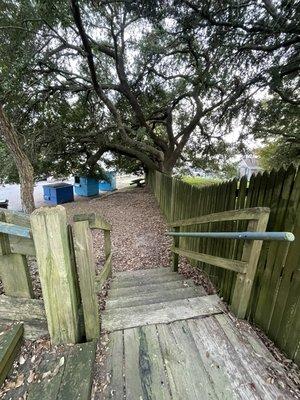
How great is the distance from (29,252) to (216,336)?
152 cm

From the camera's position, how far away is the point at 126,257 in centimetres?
496

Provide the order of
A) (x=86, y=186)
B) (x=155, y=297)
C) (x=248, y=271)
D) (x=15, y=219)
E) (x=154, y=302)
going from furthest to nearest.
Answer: (x=86, y=186) → (x=155, y=297) → (x=154, y=302) → (x=248, y=271) → (x=15, y=219)

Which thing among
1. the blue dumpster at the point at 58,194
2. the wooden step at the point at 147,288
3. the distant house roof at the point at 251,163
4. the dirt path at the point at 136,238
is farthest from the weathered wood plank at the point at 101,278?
the distant house roof at the point at 251,163

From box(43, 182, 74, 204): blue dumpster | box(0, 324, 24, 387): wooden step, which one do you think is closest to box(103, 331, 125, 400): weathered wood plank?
box(0, 324, 24, 387): wooden step

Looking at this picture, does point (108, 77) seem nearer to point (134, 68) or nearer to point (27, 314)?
point (134, 68)

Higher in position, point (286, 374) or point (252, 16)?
point (252, 16)

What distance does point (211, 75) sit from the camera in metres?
7.12

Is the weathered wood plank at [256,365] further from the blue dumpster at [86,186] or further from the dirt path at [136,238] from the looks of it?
the blue dumpster at [86,186]

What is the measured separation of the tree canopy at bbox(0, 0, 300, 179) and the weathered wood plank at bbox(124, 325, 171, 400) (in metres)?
5.41

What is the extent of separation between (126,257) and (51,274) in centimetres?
360

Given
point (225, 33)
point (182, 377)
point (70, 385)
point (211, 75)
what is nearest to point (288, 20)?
point (225, 33)

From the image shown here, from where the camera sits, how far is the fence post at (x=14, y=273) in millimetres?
1515

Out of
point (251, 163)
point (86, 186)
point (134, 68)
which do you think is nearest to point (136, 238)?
point (134, 68)

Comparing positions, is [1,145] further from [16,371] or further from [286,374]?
[286,374]
